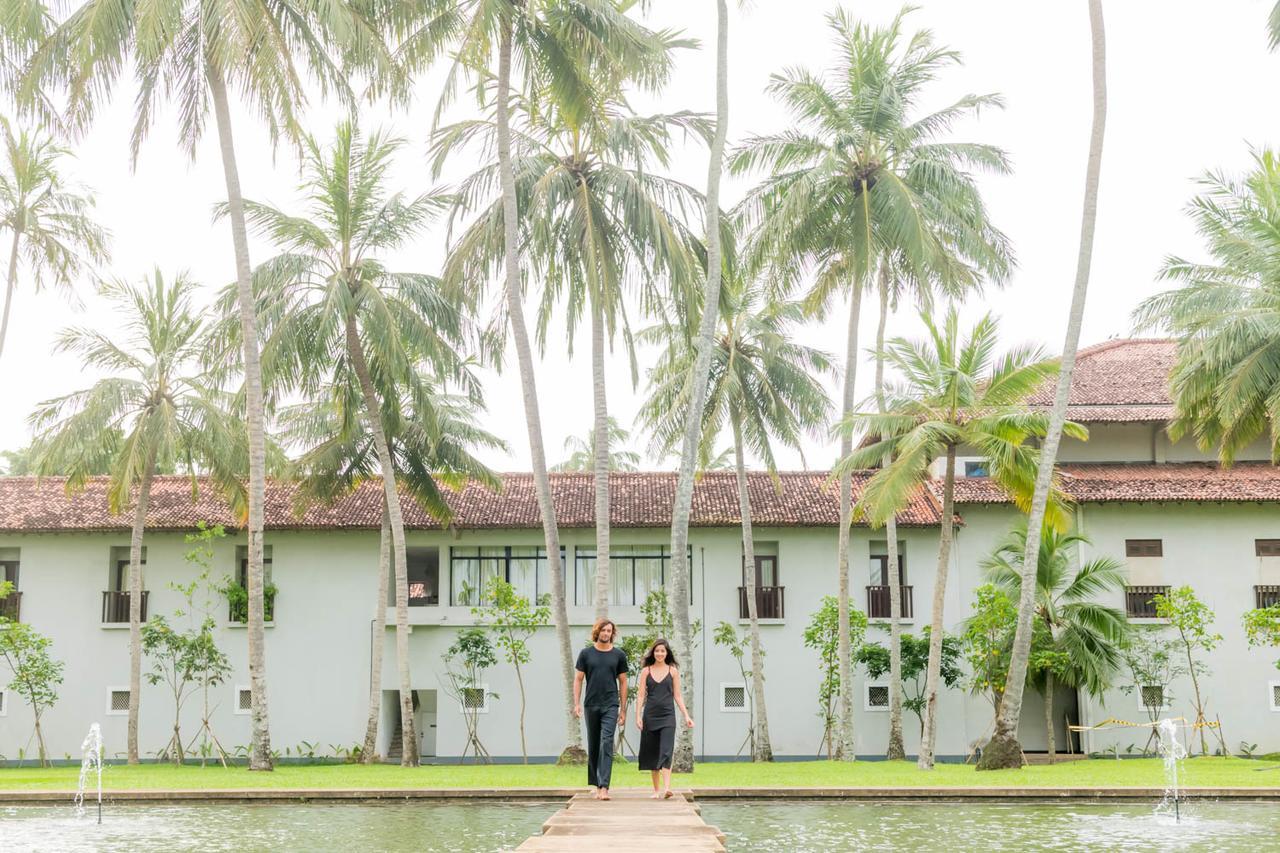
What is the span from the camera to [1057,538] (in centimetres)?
2909

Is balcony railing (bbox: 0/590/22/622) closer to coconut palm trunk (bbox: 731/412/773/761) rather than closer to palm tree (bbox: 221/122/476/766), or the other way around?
palm tree (bbox: 221/122/476/766)

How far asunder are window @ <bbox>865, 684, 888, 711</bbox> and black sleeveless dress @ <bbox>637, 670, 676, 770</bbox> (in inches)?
744

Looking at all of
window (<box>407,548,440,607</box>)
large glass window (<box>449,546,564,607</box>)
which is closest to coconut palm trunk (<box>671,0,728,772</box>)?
large glass window (<box>449,546,564,607</box>)

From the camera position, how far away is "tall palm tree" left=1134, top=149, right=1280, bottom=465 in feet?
76.7

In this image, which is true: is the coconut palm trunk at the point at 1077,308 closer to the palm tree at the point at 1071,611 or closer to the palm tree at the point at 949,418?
the palm tree at the point at 949,418

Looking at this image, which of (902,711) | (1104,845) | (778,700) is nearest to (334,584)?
(778,700)

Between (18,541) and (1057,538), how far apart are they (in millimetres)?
24429

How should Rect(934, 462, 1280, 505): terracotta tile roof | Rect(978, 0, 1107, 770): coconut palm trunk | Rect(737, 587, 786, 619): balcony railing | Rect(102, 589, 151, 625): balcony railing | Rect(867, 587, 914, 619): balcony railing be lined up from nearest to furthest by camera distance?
Rect(978, 0, 1107, 770): coconut palm trunk → Rect(934, 462, 1280, 505): terracotta tile roof → Rect(867, 587, 914, 619): balcony railing → Rect(737, 587, 786, 619): balcony railing → Rect(102, 589, 151, 625): balcony railing

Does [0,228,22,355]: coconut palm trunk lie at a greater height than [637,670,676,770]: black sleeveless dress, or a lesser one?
greater

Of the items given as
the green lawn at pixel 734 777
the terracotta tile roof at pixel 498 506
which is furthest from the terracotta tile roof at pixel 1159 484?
the green lawn at pixel 734 777

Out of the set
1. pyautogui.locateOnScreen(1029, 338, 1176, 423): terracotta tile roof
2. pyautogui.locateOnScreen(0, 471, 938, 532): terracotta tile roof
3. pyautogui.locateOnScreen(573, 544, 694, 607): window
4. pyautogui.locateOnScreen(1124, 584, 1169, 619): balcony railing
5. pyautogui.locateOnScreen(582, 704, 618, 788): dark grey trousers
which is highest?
pyautogui.locateOnScreen(1029, 338, 1176, 423): terracotta tile roof

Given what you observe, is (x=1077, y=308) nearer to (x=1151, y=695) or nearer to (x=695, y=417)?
(x=695, y=417)

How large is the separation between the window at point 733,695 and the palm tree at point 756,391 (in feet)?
7.62

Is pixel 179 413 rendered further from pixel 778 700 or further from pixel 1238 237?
pixel 1238 237
